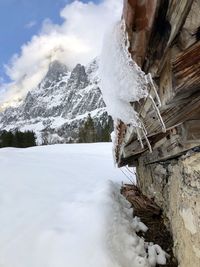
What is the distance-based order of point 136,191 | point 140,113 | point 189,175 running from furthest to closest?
point 136,191
point 140,113
point 189,175

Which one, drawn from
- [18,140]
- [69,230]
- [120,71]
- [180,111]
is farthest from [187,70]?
[18,140]

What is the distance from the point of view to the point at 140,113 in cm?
272

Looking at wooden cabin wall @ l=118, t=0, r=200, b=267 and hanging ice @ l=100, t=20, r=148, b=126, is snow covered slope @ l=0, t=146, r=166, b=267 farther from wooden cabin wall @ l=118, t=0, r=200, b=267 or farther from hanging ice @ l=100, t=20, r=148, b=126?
hanging ice @ l=100, t=20, r=148, b=126

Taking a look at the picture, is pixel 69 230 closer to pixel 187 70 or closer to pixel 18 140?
pixel 187 70

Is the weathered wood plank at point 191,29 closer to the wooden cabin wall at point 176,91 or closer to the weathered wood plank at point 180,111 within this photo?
the wooden cabin wall at point 176,91

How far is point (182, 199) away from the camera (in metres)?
2.83

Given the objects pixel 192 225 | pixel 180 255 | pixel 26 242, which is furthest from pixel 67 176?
pixel 192 225

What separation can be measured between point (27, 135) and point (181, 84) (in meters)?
42.7

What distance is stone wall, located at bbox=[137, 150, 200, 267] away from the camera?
240cm

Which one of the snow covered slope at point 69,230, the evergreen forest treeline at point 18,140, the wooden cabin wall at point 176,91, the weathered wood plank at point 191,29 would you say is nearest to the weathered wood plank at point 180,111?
the wooden cabin wall at point 176,91

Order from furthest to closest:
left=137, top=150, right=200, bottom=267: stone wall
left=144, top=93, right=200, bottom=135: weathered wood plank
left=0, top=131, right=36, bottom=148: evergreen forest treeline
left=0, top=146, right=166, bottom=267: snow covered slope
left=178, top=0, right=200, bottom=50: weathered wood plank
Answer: left=0, top=131, right=36, bottom=148: evergreen forest treeline < left=0, top=146, right=166, bottom=267: snow covered slope < left=137, top=150, right=200, bottom=267: stone wall < left=144, top=93, right=200, bottom=135: weathered wood plank < left=178, top=0, right=200, bottom=50: weathered wood plank

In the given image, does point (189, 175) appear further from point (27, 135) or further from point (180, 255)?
point (27, 135)

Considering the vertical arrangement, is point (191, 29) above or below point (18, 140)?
below

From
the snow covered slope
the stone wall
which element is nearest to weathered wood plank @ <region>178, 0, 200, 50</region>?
the stone wall
